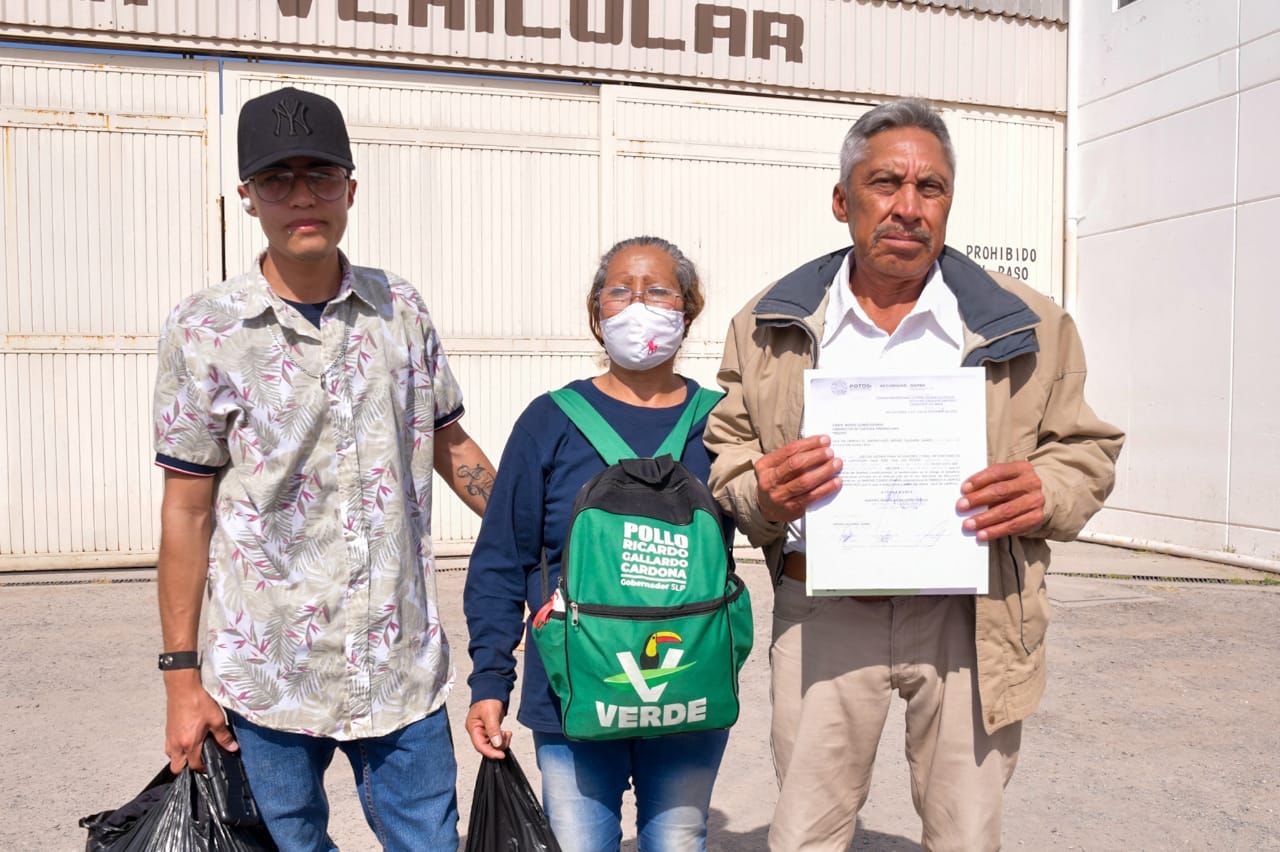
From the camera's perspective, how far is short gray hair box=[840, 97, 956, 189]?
7.75ft

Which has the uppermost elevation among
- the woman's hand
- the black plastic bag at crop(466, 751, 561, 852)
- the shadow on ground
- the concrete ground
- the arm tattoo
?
the arm tattoo

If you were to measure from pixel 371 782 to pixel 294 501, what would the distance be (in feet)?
2.18

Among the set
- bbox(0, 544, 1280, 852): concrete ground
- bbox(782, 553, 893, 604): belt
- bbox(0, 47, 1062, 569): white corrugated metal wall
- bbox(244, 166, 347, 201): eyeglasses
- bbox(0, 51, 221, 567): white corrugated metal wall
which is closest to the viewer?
bbox(244, 166, 347, 201): eyeglasses

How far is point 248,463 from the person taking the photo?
2.28m

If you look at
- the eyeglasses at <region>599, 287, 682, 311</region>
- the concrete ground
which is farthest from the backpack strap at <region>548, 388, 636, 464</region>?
the concrete ground

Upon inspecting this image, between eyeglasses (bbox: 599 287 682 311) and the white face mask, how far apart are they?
2cm

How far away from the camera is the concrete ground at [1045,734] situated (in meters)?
3.95

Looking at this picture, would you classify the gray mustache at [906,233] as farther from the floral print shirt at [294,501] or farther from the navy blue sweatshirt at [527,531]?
the floral print shirt at [294,501]

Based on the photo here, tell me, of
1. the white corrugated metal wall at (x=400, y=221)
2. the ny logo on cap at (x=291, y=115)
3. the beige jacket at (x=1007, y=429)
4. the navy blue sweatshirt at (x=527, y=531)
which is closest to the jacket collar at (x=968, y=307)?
the beige jacket at (x=1007, y=429)

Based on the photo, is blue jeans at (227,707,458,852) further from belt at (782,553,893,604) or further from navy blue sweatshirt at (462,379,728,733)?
belt at (782,553,893,604)

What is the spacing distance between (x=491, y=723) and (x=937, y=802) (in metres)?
1.01

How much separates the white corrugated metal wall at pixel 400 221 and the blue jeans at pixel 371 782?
5.82m

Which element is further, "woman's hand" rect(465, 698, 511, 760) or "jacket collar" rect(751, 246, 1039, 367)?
"woman's hand" rect(465, 698, 511, 760)

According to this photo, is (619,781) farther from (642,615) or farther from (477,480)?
(477,480)
